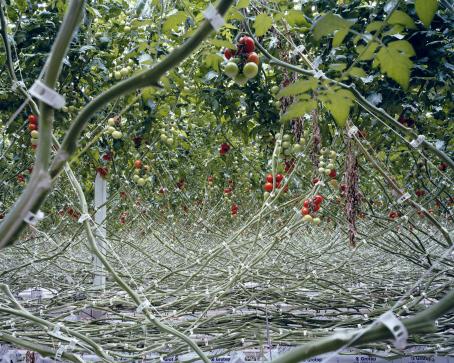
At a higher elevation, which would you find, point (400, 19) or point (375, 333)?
point (400, 19)

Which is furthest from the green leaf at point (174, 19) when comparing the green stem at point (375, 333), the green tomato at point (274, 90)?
the green tomato at point (274, 90)

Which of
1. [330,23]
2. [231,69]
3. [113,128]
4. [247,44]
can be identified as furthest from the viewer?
[113,128]

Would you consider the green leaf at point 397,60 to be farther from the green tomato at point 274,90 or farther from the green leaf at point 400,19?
the green tomato at point 274,90

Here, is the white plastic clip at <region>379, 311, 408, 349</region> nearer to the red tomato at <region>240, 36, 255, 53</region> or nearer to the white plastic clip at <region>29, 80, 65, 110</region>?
the white plastic clip at <region>29, 80, 65, 110</region>

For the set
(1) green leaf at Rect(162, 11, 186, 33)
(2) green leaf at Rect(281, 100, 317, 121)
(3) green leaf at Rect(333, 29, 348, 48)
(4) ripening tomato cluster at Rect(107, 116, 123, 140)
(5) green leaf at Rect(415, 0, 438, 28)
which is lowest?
(2) green leaf at Rect(281, 100, 317, 121)

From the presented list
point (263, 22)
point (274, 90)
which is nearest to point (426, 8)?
point (263, 22)

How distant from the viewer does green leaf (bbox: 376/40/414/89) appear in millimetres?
579

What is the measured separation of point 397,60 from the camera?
1.95ft

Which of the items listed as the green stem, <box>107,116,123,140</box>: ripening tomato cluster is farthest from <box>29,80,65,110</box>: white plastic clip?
<box>107,116,123,140</box>: ripening tomato cluster

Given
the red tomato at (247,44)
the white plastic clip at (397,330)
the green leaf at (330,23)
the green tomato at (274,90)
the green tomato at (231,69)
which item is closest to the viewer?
the white plastic clip at (397,330)

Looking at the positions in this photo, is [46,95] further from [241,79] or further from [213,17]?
[241,79]

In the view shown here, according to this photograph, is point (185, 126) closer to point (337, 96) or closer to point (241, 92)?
point (241, 92)

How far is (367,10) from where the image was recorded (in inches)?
71.4

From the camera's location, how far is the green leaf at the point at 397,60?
22.8 inches
